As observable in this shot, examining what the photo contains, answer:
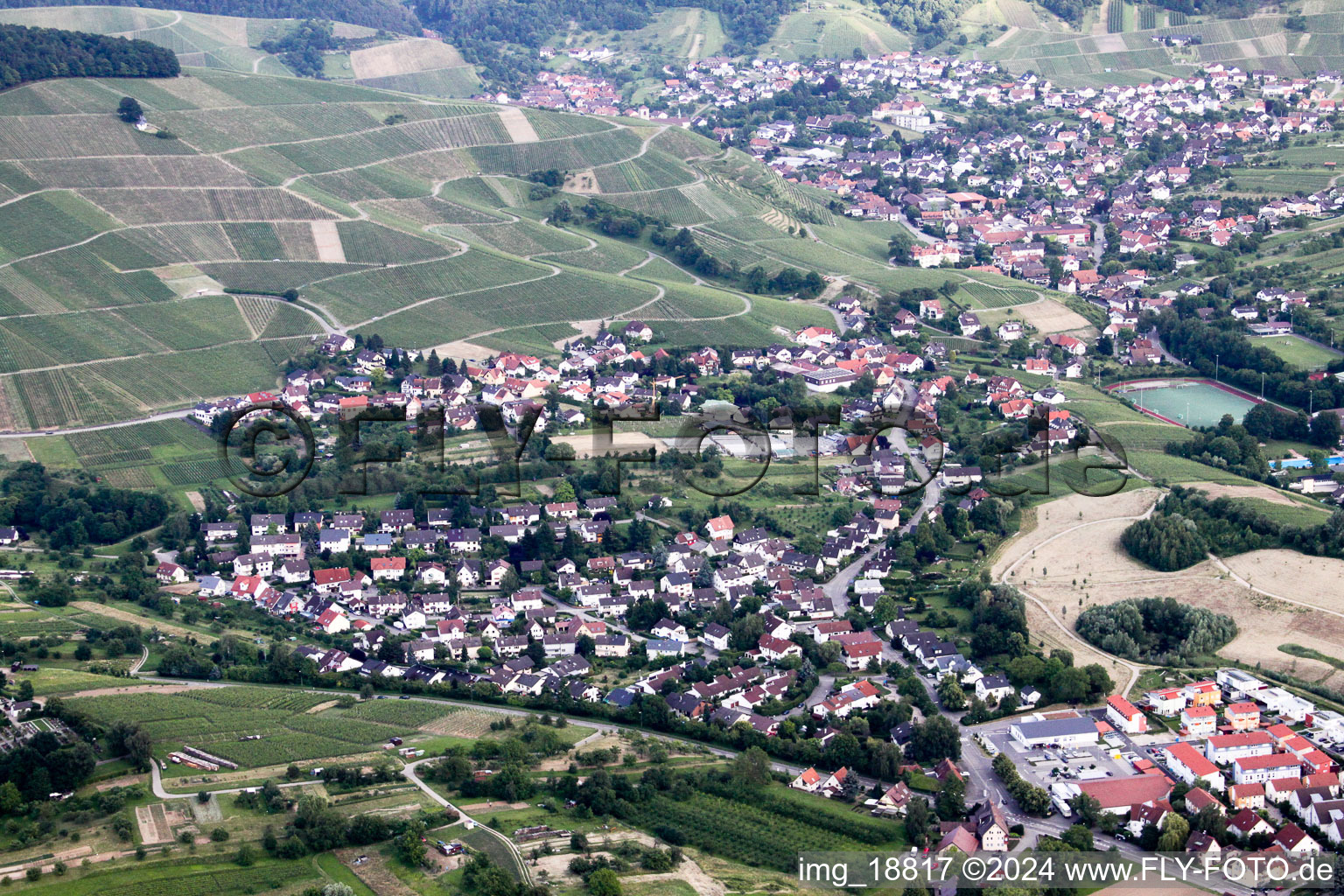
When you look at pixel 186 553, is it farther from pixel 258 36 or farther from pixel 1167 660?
pixel 258 36

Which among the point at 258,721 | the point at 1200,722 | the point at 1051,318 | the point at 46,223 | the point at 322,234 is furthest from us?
the point at 322,234

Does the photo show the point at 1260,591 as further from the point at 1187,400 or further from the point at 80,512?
the point at 80,512

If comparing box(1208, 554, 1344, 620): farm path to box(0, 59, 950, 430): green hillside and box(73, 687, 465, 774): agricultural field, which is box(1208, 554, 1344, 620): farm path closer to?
box(73, 687, 465, 774): agricultural field

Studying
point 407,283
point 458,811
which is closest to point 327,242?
point 407,283

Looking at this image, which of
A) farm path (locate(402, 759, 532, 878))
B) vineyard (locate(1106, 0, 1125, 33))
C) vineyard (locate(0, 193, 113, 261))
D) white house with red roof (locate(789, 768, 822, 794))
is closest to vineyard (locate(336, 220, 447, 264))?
vineyard (locate(0, 193, 113, 261))

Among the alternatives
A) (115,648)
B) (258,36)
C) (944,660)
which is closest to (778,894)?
(944,660)
